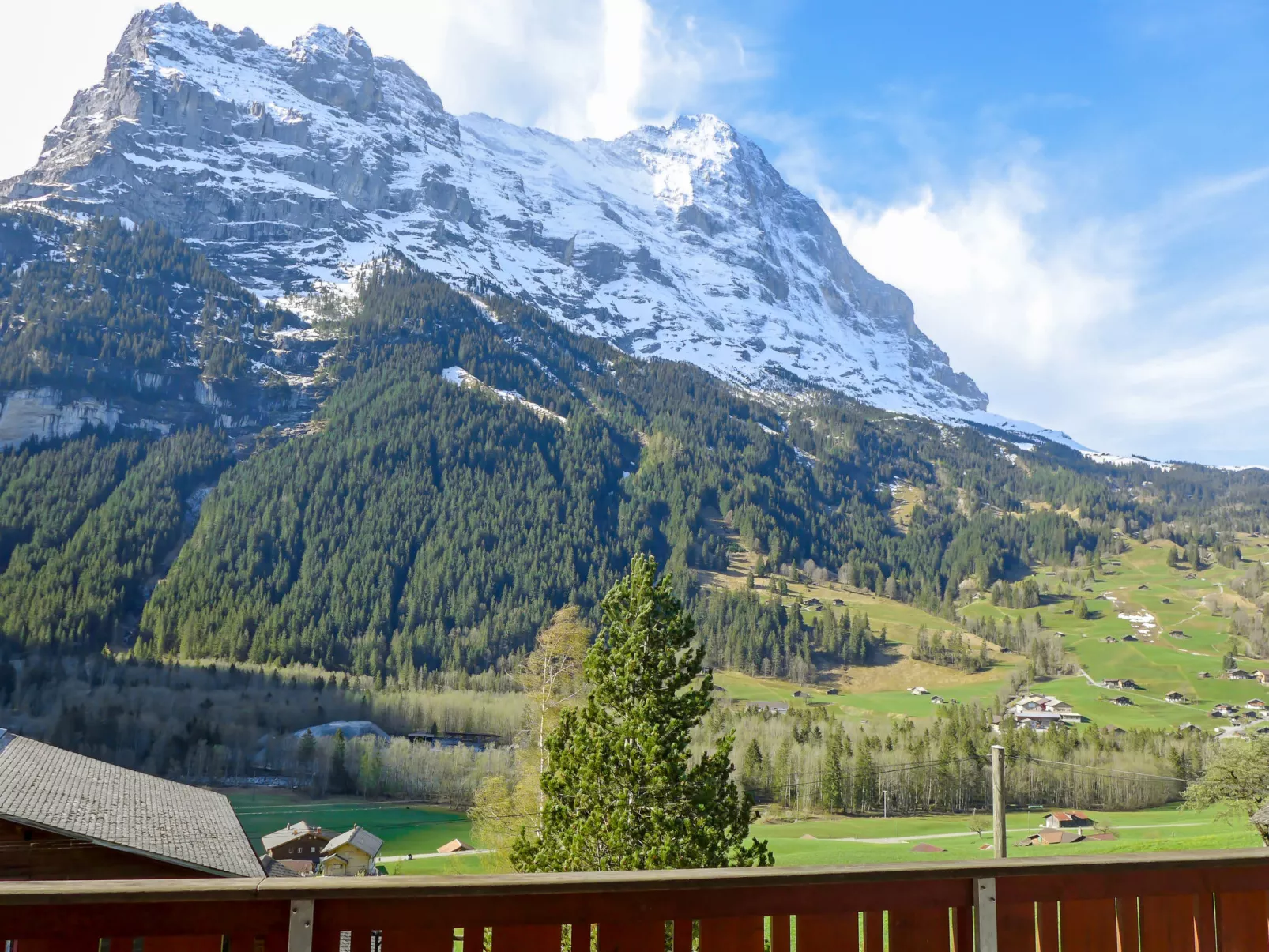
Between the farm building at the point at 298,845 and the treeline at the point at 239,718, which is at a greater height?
the treeline at the point at 239,718

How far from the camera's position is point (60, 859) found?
17.1m

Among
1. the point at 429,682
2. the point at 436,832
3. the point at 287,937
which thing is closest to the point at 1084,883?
the point at 287,937

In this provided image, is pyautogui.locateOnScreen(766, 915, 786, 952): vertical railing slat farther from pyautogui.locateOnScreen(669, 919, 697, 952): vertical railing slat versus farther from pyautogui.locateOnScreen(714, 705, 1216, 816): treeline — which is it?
pyautogui.locateOnScreen(714, 705, 1216, 816): treeline

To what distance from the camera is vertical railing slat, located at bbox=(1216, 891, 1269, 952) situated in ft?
14.1

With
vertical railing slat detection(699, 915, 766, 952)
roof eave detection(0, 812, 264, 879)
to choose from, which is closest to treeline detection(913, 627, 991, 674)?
roof eave detection(0, 812, 264, 879)

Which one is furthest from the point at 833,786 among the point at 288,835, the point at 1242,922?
the point at 1242,922

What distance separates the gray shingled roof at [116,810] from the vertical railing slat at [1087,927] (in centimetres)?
1843

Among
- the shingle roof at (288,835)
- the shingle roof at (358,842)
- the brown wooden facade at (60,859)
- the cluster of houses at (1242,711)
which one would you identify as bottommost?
the shingle roof at (288,835)

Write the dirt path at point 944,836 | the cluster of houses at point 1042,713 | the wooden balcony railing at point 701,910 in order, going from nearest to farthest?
the wooden balcony railing at point 701,910, the dirt path at point 944,836, the cluster of houses at point 1042,713

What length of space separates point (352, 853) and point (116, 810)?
146ft

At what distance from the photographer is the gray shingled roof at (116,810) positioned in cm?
1716

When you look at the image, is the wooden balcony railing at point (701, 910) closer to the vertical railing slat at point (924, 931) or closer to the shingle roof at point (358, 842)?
the vertical railing slat at point (924, 931)

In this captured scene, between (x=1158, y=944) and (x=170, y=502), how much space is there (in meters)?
193

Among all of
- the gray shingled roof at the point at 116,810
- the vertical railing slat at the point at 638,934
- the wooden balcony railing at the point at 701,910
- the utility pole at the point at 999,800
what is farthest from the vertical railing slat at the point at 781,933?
the utility pole at the point at 999,800
